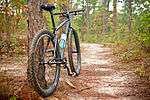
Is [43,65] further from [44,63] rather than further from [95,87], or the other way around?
[95,87]

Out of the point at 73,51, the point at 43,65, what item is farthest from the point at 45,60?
the point at 73,51

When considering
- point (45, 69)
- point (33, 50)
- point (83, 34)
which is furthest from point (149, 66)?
point (83, 34)

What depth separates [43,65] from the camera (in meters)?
4.99

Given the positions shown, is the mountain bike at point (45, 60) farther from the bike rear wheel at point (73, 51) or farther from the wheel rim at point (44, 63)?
the bike rear wheel at point (73, 51)

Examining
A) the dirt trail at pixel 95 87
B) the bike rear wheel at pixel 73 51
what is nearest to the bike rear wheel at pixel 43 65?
the dirt trail at pixel 95 87

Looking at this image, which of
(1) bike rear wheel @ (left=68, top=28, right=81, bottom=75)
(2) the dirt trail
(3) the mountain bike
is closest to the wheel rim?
A: (3) the mountain bike

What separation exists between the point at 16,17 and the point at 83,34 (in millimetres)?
19162

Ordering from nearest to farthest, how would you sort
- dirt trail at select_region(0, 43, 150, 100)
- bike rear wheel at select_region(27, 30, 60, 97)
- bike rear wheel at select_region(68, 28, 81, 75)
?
bike rear wheel at select_region(27, 30, 60, 97) → dirt trail at select_region(0, 43, 150, 100) → bike rear wheel at select_region(68, 28, 81, 75)

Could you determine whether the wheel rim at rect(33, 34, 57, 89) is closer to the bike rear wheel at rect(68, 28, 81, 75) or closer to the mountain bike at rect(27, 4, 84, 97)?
the mountain bike at rect(27, 4, 84, 97)

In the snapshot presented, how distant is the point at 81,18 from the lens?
105ft

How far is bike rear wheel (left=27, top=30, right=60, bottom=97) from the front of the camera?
15.0 feet

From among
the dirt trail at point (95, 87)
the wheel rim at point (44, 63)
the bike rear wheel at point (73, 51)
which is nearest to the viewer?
the wheel rim at point (44, 63)

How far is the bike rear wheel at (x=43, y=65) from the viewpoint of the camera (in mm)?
4578

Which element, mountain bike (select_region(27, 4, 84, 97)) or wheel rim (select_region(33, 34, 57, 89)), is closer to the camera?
mountain bike (select_region(27, 4, 84, 97))
